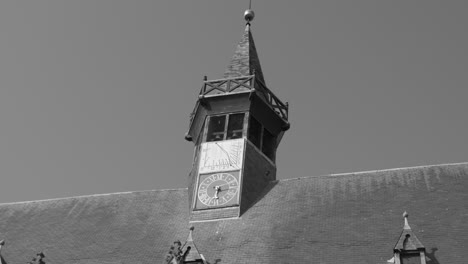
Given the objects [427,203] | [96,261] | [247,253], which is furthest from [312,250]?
[96,261]

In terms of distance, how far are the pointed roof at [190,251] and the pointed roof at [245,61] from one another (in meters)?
11.5

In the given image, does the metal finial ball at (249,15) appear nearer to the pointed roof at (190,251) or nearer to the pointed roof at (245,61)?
the pointed roof at (245,61)

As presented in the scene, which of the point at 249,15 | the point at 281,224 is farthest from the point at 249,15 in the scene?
the point at 281,224

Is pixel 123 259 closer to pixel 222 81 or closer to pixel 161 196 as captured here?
pixel 161 196

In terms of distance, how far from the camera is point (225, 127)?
114 ft

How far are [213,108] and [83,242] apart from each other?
841 centimetres

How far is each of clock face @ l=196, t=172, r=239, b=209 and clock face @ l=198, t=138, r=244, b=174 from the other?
33 centimetres

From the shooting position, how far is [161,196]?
110ft

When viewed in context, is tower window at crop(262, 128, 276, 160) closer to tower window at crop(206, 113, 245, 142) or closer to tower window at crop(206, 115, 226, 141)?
tower window at crop(206, 113, 245, 142)

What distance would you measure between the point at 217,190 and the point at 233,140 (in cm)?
269

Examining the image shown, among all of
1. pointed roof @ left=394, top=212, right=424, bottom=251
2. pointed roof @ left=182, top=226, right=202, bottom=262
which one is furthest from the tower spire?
pointed roof @ left=394, top=212, right=424, bottom=251

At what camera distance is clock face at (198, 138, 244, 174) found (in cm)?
3281

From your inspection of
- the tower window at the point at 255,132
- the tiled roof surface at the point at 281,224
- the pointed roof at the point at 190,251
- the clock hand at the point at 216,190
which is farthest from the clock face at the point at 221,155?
the pointed roof at the point at 190,251

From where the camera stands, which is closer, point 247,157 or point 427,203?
point 427,203
